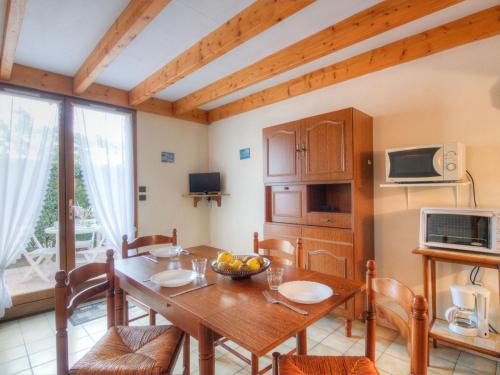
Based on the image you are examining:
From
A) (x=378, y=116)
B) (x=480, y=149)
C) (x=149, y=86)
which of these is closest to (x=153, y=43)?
(x=149, y=86)

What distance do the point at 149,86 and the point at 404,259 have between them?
3014 millimetres

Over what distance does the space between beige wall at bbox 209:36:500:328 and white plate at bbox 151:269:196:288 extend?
1.83 m

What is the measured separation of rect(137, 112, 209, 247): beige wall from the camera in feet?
11.6

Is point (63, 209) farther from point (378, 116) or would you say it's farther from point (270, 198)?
point (378, 116)

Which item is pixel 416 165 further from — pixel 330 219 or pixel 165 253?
pixel 165 253

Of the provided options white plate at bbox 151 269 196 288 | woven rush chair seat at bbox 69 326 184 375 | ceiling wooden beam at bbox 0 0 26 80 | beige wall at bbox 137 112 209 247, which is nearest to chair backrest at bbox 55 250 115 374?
woven rush chair seat at bbox 69 326 184 375

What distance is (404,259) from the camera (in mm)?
2408

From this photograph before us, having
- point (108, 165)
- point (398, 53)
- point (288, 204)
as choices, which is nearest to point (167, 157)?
point (108, 165)

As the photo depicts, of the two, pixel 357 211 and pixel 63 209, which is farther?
pixel 63 209

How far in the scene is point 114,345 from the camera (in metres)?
1.40

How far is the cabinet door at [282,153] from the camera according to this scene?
2713mm

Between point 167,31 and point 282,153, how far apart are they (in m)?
1.47

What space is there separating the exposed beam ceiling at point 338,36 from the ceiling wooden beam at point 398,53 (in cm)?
52

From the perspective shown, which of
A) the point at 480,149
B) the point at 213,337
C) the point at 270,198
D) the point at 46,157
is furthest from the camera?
the point at 270,198
